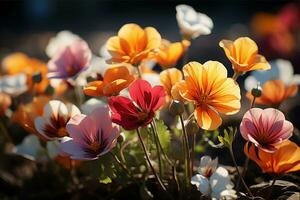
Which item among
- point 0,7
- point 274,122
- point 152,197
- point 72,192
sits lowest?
point 0,7

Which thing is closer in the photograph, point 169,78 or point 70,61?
point 169,78

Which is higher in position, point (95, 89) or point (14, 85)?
point (95, 89)

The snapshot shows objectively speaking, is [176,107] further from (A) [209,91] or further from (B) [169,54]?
(B) [169,54]

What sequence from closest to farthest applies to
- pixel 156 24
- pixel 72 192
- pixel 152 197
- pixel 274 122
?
pixel 274 122 < pixel 152 197 < pixel 72 192 < pixel 156 24

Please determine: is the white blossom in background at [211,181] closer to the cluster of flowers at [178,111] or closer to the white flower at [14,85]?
the cluster of flowers at [178,111]

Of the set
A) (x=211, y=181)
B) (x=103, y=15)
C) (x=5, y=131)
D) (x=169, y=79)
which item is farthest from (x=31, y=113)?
(x=103, y=15)

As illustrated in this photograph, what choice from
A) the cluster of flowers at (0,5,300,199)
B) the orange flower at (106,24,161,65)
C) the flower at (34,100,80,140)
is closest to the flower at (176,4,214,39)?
the cluster of flowers at (0,5,300,199)

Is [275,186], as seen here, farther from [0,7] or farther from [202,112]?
[0,7]

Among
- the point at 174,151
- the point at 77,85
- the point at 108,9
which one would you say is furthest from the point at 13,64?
the point at 108,9
